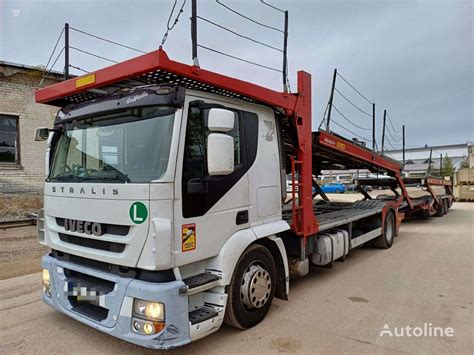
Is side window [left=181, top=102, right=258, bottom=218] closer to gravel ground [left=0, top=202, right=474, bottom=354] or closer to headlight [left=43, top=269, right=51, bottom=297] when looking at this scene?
gravel ground [left=0, top=202, right=474, bottom=354]

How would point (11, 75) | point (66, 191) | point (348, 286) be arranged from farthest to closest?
point (11, 75)
point (348, 286)
point (66, 191)

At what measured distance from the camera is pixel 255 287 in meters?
3.78

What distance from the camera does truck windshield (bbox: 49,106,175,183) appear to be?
3033 millimetres

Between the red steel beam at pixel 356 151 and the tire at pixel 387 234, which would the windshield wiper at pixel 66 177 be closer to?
the red steel beam at pixel 356 151

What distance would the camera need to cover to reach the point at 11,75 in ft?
35.5

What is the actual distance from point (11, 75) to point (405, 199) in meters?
12.4

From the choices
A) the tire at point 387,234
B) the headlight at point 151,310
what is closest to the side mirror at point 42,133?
the headlight at point 151,310

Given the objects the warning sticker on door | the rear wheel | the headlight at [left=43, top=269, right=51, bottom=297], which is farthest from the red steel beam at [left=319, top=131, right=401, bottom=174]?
the rear wheel

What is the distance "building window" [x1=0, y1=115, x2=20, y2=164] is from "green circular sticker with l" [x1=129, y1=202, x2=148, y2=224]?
9870 millimetres

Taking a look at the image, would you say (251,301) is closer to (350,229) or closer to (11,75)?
(350,229)

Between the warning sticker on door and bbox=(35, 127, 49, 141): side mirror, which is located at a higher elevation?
bbox=(35, 127, 49, 141): side mirror

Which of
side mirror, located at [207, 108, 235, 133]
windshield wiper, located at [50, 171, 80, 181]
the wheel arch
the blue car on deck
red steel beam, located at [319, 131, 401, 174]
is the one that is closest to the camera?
side mirror, located at [207, 108, 235, 133]

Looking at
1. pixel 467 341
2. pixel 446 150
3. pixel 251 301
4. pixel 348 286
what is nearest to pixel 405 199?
pixel 348 286

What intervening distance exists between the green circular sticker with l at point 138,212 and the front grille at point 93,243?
0.98 ft
